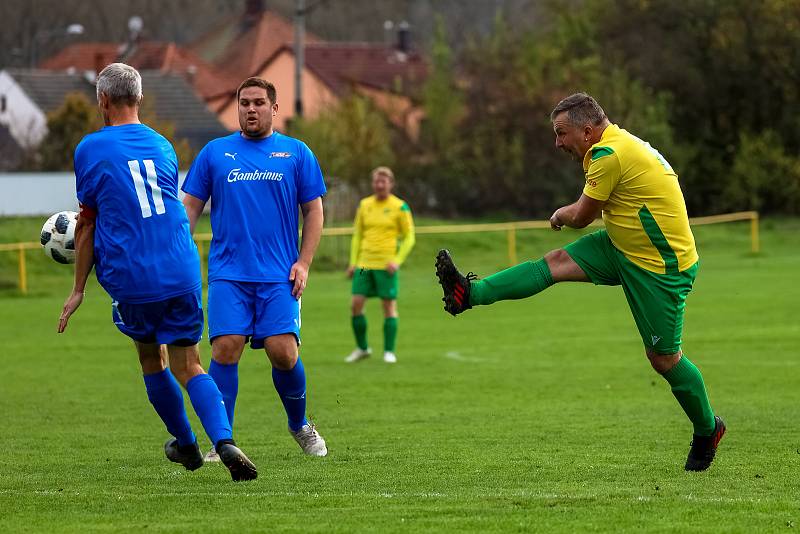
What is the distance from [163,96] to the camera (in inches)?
2248

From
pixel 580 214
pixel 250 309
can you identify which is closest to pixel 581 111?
pixel 580 214

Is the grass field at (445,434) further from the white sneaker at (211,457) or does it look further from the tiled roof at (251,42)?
the tiled roof at (251,42)

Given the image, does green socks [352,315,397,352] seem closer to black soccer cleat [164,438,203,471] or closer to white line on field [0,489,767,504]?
black soccer cleat [164,438,203,471]

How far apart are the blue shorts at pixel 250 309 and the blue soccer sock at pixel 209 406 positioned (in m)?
0.50

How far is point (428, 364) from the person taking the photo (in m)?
15.6

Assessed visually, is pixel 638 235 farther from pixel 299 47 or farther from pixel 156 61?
pixel 156 61

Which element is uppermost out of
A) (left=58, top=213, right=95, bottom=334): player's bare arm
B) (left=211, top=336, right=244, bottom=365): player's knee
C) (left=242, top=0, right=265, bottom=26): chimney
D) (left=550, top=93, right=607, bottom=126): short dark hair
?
(left=242, top=0, right=265, bottom=26): chimney

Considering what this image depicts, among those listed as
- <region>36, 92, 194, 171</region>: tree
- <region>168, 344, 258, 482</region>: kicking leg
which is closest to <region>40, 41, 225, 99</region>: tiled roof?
<region>36, 92, 194, 171</region>: tree

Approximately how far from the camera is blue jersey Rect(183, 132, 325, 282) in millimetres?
7793

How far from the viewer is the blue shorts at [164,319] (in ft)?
23.4

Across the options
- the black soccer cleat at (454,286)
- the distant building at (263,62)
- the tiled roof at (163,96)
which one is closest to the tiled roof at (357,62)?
the distant building at (263,62)

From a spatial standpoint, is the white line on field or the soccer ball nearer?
the white line on field

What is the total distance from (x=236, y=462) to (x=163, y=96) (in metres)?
51.6

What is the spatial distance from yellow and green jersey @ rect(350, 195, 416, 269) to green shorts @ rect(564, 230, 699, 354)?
8.52 meters
